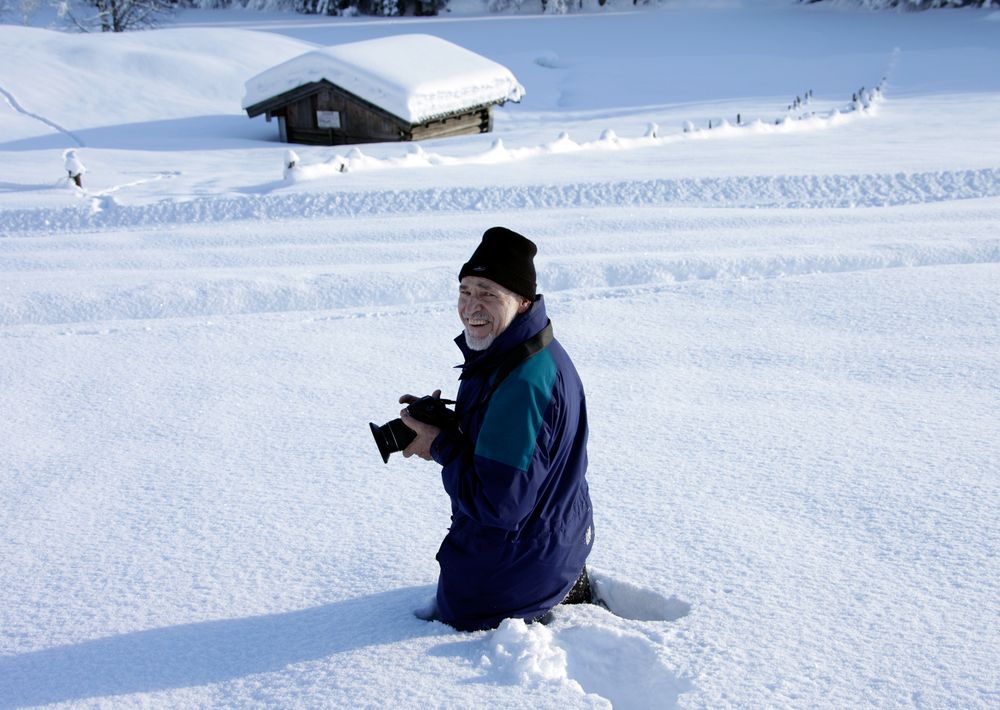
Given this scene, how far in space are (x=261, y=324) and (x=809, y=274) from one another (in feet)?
13.6

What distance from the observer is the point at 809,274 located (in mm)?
7254

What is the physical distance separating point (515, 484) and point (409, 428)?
1.14 ft

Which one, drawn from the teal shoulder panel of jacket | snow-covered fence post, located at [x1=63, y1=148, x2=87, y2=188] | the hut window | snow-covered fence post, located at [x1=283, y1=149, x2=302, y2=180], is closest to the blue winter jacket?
the teal shoulder panel of jacket

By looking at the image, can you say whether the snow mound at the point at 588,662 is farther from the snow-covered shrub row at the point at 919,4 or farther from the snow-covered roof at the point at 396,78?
the snow-covered shrub row at the point at 919,4

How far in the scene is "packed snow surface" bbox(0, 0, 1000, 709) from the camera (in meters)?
2.68

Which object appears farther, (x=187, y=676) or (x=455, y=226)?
(x=455, y=226)

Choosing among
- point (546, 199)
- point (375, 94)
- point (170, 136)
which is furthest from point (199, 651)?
point (170, 136)

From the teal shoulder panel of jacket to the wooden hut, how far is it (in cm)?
1531

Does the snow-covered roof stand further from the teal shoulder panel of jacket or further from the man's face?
the teal shoulder panel of jacket

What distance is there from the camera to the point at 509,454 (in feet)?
7.85

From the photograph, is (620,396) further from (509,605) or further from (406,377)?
(509,605)

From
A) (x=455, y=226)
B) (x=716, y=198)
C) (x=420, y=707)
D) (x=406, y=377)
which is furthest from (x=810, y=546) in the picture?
(x=716, y=198)

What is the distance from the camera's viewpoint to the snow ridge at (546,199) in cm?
982

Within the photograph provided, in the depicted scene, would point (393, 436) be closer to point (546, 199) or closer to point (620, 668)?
point (620, 668)
